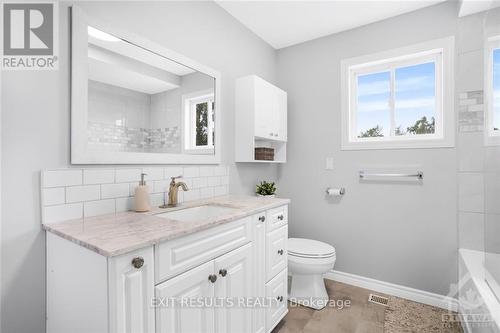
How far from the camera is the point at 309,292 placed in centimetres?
209

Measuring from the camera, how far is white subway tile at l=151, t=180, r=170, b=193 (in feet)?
5.29

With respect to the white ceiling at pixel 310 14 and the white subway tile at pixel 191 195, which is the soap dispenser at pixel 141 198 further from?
the white ceiling at pixel 310 14

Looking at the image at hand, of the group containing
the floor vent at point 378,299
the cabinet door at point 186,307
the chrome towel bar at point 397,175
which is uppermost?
the chrome towel bar at point 397,175

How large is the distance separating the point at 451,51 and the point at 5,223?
9.98 feet

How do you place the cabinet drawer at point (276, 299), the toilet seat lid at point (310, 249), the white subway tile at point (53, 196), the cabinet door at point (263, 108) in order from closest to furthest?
1. the white subway tile at point (53, 196)
2. the cabinet drawer at point (276, 299)
3. the toilet seat lid at point (310, 249)
4. the cabinet door at point (263, 108)

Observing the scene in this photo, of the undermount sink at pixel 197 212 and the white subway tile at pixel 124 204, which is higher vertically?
the white subway tile at pixel 124 204

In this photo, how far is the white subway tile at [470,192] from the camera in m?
1.81

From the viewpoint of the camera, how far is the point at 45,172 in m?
1.14

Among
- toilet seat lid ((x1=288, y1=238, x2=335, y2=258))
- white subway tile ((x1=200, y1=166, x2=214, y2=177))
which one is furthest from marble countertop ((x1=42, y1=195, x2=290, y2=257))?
toilet seat lid ((x1=288, y1=238, x2=335, y2=258))

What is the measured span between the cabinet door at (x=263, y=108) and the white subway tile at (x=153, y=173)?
3.05ft

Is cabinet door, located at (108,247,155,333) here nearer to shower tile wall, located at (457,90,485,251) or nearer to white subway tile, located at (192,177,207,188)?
white subway tile, located at (192,177,207,188)

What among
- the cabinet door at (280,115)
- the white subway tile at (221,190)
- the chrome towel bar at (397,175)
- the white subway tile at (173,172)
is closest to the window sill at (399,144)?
the chrome towel bar at (397,175)

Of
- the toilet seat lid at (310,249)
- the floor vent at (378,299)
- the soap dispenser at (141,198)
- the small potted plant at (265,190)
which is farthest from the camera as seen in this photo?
the small potted plant at (265,190)

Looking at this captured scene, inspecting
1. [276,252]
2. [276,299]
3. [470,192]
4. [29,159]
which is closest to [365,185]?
[470,192]
